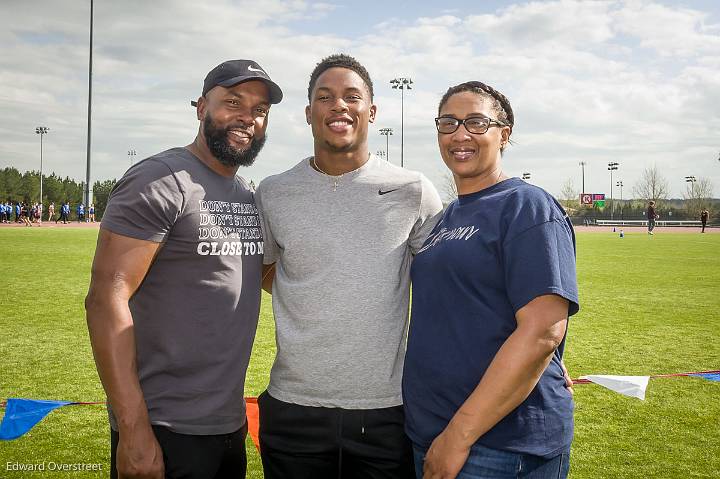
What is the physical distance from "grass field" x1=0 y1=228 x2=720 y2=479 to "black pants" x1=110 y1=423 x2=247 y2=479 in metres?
1.79

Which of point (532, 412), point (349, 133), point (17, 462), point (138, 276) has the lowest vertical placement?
point (17, 462)

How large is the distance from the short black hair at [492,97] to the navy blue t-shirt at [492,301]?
0.42 metres

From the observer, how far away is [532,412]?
2.29m

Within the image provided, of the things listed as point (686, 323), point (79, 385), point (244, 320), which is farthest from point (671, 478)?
point (686, 323)

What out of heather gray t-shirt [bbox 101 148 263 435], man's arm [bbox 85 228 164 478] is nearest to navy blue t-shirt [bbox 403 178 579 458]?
heather gray t-shirt [bbox 101 148 263 435]

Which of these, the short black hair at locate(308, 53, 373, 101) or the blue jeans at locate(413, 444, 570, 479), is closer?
the blue jeans at locate(413, 444, 570, 479)

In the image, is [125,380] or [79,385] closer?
[125,380]

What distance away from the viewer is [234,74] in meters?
3.26

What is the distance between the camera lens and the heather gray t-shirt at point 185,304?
2773mm

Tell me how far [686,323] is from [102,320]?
416 inches

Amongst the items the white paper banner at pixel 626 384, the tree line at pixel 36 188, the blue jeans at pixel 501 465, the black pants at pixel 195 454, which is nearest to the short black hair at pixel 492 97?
the blue jeans at pixel 501 465

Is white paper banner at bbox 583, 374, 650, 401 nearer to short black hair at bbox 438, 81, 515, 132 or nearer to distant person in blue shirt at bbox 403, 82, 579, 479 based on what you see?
distant person in blue shirt at bbox 403, 82, 579, 479

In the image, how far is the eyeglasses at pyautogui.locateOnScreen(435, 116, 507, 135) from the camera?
2.68m

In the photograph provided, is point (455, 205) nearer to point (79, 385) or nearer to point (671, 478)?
point (671, 478)
